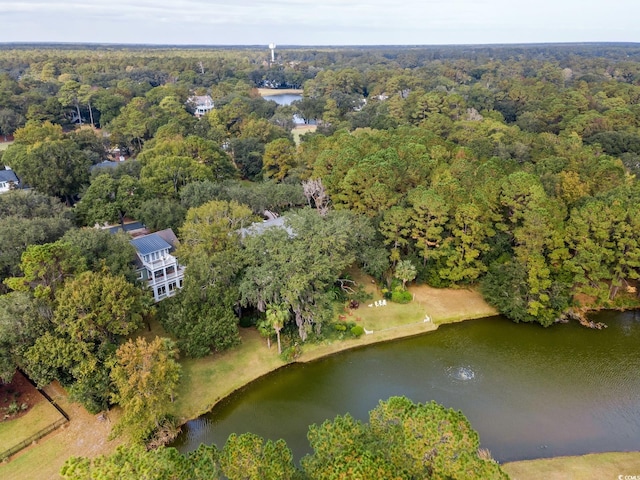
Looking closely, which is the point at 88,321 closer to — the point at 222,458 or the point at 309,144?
the point at 222,458

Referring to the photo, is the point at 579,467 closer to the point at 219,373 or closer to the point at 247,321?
the point at 219,373

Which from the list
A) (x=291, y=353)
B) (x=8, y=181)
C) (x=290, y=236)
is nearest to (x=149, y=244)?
(x=290, y=236)

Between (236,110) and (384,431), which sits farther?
(236,110)

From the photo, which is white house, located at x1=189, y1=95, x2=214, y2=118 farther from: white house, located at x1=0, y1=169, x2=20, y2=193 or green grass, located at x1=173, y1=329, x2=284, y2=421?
green grass, located at x1=173, y1=329, x2=284, y2=421

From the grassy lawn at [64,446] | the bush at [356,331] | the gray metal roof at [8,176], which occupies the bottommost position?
the grassy lawn at [64,446]

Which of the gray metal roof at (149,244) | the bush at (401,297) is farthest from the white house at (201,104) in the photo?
the bush at (401,297)

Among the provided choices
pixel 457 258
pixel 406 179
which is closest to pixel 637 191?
pixel 457 258

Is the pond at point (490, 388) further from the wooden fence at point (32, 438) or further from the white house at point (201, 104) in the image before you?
the white house at point (201, 104)
